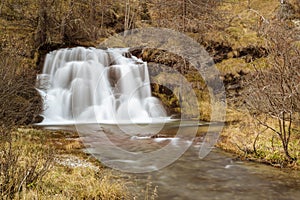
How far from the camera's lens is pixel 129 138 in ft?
35.7

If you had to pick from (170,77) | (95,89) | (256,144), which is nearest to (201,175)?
(256,144)

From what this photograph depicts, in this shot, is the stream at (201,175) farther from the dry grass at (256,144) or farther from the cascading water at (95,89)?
the cascading water at (95,89)

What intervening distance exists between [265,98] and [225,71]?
9.30 meters

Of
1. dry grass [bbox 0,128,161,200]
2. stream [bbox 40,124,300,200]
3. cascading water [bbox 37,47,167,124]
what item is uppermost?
cascading water [bbox 37,47,167,124]

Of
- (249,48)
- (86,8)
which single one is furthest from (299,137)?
(86,8)

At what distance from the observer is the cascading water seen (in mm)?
15172

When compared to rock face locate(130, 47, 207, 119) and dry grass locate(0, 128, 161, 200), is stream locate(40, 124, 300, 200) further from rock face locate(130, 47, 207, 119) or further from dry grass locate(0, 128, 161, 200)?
rock face locate(130, 47, 207, 119)

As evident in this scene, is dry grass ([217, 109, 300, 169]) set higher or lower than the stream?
higher

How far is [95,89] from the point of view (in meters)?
16.2

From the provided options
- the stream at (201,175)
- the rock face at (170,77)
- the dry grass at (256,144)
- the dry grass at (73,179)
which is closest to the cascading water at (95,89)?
the rock face at (170,77)

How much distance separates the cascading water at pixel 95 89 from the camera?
15172mm

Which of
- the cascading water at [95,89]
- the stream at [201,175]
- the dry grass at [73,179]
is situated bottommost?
the stream at [201,175]

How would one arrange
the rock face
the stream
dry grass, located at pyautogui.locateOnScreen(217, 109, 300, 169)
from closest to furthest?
the stream
dry grass, located at pyautogui.locateOnScreen(217, 109, 300, 169)
the rock face

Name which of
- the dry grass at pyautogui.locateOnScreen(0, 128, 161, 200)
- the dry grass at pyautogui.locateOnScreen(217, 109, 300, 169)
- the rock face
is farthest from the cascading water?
the dry grass at pyautogui.locateOnScreen(0, 128, 161, 200)
